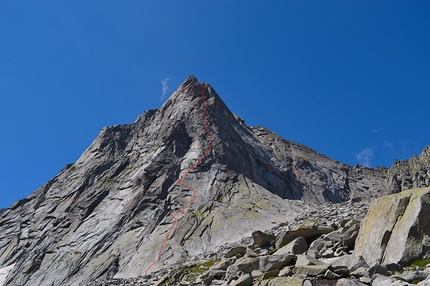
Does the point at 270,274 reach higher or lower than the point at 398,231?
lower

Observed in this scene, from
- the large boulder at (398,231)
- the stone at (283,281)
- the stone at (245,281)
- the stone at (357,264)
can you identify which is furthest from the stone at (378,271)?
the stone at (245,281)

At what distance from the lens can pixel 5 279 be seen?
184 ft

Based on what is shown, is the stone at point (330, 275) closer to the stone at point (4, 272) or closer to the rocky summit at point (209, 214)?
the rocky summit at point (209, 214)

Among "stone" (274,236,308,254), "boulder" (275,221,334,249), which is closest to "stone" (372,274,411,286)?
"stone" (274,236,308,254)

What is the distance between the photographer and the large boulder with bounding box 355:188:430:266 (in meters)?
14.8

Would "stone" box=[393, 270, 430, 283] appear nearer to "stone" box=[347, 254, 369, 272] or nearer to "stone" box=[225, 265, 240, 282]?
"stone" box=[347, 254, 369, 272]

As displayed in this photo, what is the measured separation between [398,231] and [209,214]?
42.9m

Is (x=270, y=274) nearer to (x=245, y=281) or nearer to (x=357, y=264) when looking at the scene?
(x=245, y=281)

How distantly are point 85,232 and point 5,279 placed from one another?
1308 centimetres

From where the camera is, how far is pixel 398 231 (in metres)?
15.9

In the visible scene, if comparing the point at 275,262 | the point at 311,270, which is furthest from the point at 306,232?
the point at 311,270

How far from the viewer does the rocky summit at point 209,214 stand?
16.6 metres

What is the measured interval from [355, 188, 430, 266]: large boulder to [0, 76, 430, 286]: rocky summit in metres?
0.05

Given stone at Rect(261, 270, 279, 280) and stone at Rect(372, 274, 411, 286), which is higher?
stone at Rect(261, 270, 279, 280)
